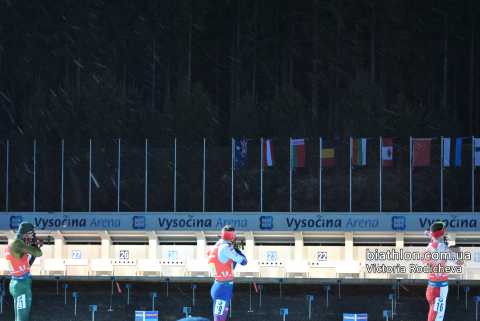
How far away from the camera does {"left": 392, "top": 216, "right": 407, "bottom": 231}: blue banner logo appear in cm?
2030

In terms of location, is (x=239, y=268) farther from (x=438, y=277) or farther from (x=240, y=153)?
(x=438, y=277)

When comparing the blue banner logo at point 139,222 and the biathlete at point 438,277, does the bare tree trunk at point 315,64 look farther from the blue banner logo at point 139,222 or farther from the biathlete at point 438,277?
the biathlete at point 438,277

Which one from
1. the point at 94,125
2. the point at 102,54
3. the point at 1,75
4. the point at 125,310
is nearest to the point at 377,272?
the point at 125,310

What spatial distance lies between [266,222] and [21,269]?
11327 mm

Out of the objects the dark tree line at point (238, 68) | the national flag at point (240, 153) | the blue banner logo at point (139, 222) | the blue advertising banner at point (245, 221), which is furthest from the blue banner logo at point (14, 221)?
the dark tree line at point (238, 68)

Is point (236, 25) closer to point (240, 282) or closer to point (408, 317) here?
point (240, 282)

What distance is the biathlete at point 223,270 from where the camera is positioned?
9797 millimetres

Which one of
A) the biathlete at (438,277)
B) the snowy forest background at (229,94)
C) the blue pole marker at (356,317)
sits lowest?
the blue pole marker at (356,317)

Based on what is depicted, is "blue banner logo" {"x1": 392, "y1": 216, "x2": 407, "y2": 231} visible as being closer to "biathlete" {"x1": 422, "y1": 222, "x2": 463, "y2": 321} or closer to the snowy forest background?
"biathlete" {"x1": 422, "y1": 222, "x2": 463, "y2": 321}

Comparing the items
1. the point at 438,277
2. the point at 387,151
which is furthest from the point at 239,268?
the point at 438,277

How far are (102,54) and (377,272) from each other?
35.0 meters

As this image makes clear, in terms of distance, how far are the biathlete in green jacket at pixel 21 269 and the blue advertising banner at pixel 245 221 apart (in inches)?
415

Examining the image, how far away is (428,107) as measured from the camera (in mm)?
43906

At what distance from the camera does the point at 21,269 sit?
1052cm
